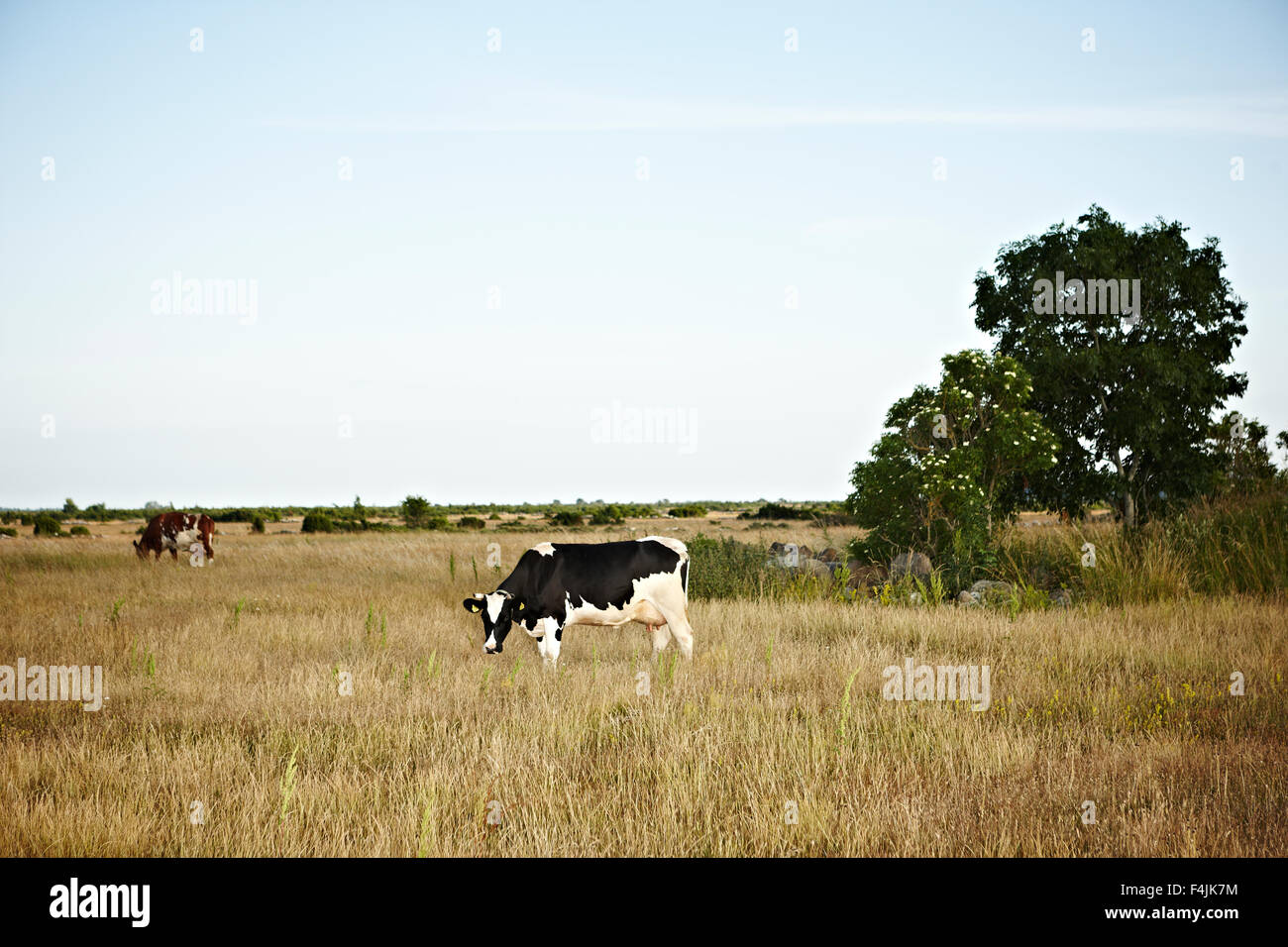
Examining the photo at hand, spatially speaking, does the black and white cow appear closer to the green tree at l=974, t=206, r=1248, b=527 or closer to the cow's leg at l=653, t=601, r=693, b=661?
the cow's leg at l=653, t=601, r=693, b=661

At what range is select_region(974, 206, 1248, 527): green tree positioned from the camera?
1188 inches

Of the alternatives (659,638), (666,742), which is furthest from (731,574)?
(666,742)

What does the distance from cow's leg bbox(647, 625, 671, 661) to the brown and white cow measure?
20280mm

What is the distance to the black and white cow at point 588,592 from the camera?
961 cm

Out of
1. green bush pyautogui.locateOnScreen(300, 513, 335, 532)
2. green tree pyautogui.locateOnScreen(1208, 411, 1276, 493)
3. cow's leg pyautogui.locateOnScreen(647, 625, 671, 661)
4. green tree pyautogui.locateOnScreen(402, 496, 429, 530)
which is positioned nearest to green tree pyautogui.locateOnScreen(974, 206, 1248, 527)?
green tree pyautogui.locateOnScreen(1208, 411, 1276, 493)

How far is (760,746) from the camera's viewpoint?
6.42 m

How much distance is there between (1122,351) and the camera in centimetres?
3028

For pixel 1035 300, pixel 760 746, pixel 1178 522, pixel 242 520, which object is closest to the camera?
pixel 760 746

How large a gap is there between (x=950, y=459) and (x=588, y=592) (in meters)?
9.38

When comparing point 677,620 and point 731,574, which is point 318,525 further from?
point 677,620

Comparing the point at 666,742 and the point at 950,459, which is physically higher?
the point at 950,459
